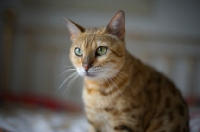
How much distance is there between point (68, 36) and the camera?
2.52 meters

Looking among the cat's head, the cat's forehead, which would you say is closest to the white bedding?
the cat's head

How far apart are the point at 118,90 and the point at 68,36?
1496 millimetres

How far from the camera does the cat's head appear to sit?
1.13m

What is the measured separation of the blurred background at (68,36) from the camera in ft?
8.23

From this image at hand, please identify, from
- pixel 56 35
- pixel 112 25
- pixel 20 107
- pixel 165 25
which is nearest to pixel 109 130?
pixel 112 25

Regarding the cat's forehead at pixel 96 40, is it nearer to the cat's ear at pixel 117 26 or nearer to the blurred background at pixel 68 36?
the cat's ear at pixel 117 26

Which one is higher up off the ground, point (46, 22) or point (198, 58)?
point (46, 22)

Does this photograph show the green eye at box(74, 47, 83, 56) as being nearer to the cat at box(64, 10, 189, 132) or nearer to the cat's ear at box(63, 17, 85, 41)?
the cat at box(64, 10, 189, 132)

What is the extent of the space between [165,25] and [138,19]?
34 centimetres

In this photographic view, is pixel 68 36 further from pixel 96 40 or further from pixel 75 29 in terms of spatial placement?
pixel 96 40

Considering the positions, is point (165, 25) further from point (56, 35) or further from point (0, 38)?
point (0, 38)

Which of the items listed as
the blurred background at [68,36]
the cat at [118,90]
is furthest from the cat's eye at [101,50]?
the blurred background at [68,36]

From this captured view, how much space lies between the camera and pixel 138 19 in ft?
8.41

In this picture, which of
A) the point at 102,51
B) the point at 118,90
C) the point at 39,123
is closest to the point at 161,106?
the point at 118,90
